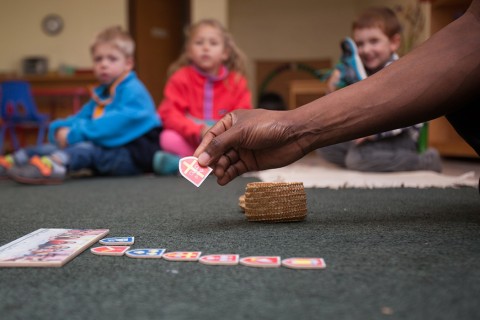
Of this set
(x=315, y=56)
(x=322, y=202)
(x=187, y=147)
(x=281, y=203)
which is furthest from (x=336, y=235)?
(x=315, y=56)

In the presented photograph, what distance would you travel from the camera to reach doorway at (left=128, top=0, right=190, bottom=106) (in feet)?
19.1

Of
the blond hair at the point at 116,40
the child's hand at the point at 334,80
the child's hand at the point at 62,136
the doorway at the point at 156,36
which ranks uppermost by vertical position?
the doorway at the point at 156,36

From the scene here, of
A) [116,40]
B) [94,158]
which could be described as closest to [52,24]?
[116,40]

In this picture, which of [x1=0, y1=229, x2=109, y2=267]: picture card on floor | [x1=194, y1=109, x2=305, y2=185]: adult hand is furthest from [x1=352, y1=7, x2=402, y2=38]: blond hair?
[x1=0, y1=229, x2=109, y2=267]: picture card on floor

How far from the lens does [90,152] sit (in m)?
2.32

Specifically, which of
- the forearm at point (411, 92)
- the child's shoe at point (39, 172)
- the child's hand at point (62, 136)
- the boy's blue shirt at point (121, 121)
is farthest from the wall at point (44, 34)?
the forearm at point (411, 92)

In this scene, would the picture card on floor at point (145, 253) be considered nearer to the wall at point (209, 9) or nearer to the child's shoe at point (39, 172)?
the child's shoe at point (39, 172)

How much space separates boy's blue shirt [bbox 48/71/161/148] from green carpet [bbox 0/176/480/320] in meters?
1.11

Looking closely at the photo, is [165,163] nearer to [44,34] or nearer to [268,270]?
[268,270]

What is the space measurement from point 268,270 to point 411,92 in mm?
455

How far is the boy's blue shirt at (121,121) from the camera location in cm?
238

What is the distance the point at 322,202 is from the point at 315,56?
532 centimetres

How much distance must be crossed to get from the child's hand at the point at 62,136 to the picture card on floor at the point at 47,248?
1.62 metres

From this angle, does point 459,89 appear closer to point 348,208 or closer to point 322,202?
point 348,208
